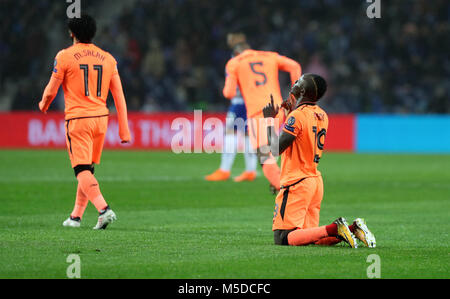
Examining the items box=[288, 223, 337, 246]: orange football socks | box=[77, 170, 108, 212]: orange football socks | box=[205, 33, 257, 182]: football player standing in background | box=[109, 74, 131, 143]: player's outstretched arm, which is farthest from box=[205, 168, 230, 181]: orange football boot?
box=[288, 223, 337, 246]: orange football socks

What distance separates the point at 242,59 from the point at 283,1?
1564cm

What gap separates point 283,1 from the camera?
28453 mm

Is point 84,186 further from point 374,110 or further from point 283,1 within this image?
point 283,1

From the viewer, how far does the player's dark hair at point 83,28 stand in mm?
Answer: 9039

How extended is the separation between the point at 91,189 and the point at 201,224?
4.89 ft

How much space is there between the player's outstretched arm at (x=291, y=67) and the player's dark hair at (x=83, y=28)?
3984 mm

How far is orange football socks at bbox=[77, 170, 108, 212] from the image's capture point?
8750mm

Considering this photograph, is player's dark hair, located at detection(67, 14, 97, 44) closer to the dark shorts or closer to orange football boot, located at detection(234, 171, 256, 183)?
the dark shorts

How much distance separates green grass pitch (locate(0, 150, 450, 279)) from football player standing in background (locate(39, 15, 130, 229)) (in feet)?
1.96

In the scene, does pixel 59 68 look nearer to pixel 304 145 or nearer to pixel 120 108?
pixel 120 108

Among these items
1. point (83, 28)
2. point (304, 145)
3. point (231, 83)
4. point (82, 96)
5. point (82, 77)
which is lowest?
point (304, 145)

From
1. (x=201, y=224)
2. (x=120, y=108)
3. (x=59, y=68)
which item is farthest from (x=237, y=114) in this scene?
(x=59, y=68)

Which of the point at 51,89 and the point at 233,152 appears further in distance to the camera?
the point at 233,152

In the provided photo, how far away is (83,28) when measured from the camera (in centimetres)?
905
